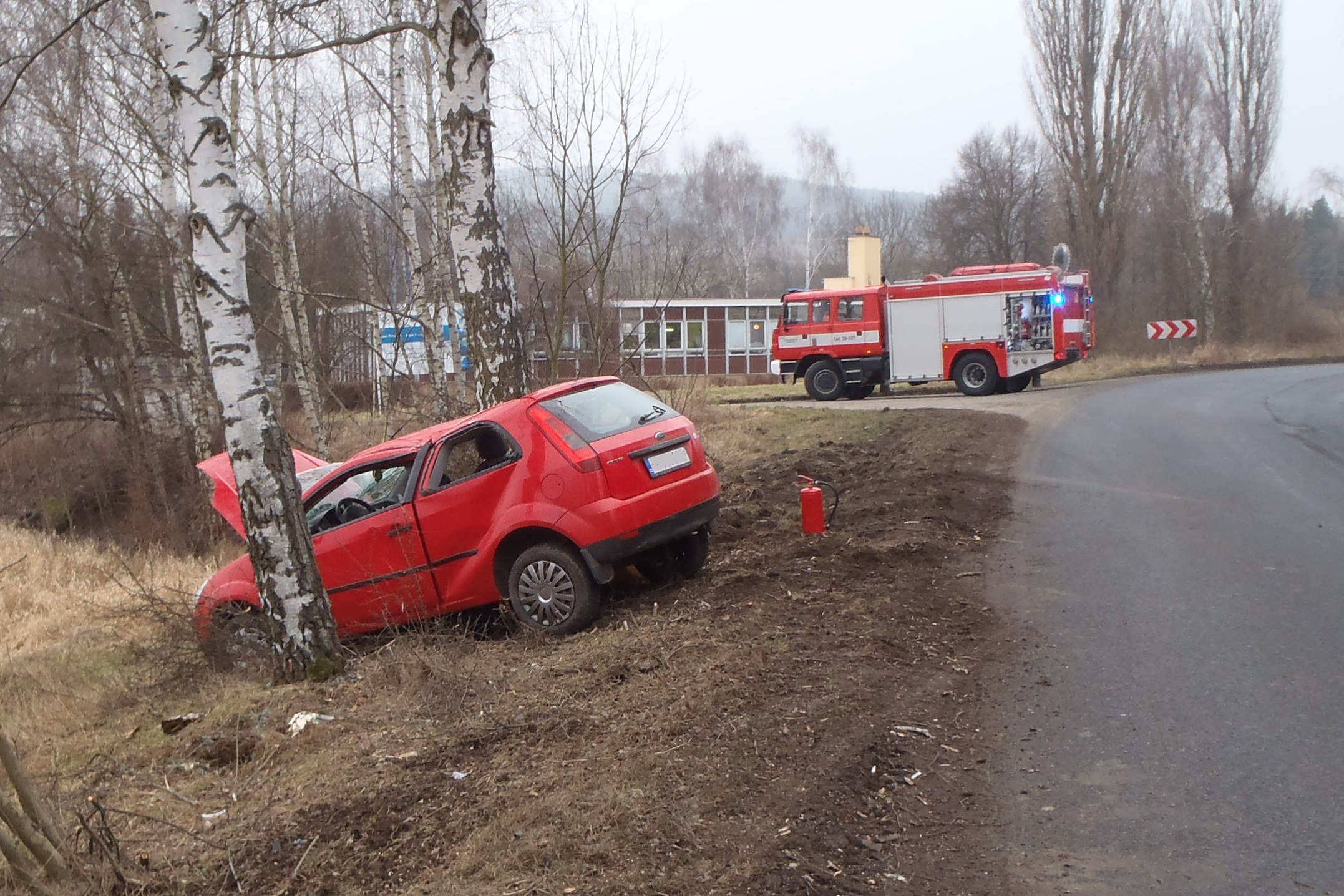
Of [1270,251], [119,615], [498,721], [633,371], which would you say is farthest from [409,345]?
[1270,251]

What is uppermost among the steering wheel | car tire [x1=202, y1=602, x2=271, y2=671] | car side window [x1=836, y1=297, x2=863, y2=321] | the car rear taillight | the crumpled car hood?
car side window [x1=836, y1=297, x2=863, y2=321]

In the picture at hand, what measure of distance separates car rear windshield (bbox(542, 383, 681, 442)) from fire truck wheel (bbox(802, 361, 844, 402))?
20.0 meters

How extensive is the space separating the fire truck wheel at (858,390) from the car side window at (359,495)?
794 inches

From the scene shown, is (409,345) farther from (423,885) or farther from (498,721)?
(423,885)

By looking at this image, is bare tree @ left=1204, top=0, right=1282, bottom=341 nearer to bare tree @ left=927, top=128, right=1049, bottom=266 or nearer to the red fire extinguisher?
bare tree @ left=927, top=128, right=1049, bottom=266

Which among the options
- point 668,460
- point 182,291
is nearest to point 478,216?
point 668,460

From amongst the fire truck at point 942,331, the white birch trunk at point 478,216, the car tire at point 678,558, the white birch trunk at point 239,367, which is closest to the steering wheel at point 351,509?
the white birch trunk at point 239,367

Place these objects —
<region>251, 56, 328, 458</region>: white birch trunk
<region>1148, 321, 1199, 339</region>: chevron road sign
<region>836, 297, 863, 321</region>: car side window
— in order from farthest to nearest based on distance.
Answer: <region>1148, 321, 1199, 339</region>: chevron road sign
<region>836, 297, 863, 321</region>: car side window
<region>251, 56, 328, 458</region>: white birch trunk

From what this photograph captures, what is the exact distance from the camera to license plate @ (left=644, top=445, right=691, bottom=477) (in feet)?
24.8

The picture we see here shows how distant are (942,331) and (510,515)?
20.8m

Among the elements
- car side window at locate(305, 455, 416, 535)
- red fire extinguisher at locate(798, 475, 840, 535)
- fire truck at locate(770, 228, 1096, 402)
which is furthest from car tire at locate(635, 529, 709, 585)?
fire truck at locate(770, 228, 1096, 402)

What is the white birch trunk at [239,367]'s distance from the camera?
6684 mm

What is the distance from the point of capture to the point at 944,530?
31.3 ft

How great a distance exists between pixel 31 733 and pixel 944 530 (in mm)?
6998
